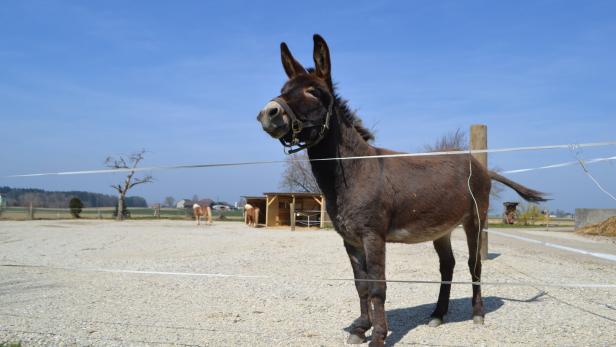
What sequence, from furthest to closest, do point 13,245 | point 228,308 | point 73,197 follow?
point 73,197 → point 13,245 → point 228,308

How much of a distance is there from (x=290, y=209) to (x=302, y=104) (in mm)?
25710

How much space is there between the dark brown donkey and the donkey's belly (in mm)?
11

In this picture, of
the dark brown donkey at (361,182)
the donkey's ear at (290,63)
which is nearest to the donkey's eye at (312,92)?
the dark brown donkey at (361,182)

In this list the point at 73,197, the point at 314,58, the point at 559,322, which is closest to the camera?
the point at 314,58

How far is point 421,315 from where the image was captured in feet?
19.8

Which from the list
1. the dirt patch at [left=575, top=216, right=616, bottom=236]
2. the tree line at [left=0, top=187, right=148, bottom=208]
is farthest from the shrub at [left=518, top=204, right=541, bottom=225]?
the tree line at [left=0, top=187, right=148, bottom=208]

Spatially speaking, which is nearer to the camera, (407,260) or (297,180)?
(407,260)

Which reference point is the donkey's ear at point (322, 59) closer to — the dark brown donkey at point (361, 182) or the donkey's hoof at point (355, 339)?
the dark brown donkey at point (361, 182)

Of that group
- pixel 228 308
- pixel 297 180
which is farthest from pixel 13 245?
pixel 297 180

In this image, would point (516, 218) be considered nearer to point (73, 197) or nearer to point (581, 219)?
point (581, 219)

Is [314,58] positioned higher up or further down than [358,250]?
higher up

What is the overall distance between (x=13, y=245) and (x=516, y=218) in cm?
4017

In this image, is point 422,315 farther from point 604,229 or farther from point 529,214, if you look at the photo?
point 529,214

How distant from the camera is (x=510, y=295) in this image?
7188mm
